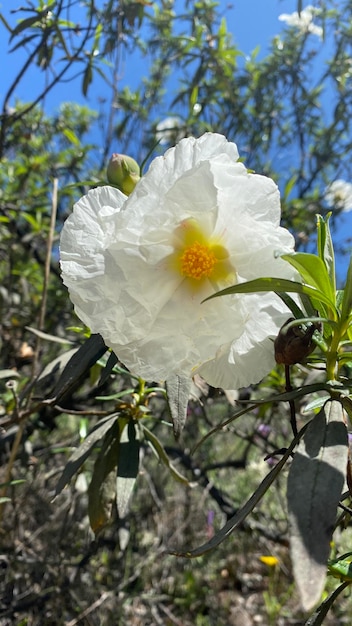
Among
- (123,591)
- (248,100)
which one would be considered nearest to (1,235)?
(123,591)

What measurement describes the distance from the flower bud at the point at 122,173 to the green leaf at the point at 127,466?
0.50 meters

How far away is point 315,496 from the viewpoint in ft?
1.47

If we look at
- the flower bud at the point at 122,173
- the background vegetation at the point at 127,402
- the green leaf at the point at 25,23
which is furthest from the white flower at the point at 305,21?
the flower bud at the point at 122,173

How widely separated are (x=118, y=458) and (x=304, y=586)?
659 mm

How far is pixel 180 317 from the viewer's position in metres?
0.64

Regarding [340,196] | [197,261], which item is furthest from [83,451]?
[340,196]

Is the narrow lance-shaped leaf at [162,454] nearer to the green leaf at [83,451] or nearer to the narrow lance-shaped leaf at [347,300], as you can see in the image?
the green leaf at [83,451]

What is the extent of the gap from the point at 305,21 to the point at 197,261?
14.5 ft

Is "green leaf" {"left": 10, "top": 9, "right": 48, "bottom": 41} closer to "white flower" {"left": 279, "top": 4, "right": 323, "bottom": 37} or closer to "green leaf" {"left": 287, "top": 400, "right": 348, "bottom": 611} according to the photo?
"green leaf" {"left": 287, "top": 400, "right": 348, "bottom": 611}

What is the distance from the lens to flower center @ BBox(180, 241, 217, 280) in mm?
680

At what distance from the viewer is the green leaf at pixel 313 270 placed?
531mm

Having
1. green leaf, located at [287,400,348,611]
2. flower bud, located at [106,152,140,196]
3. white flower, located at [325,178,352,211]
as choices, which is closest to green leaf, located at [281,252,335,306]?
green leaf, located at [287,400,348,611]

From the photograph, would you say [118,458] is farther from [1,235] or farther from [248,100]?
[248,100]

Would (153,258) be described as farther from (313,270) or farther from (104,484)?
(104,484)
